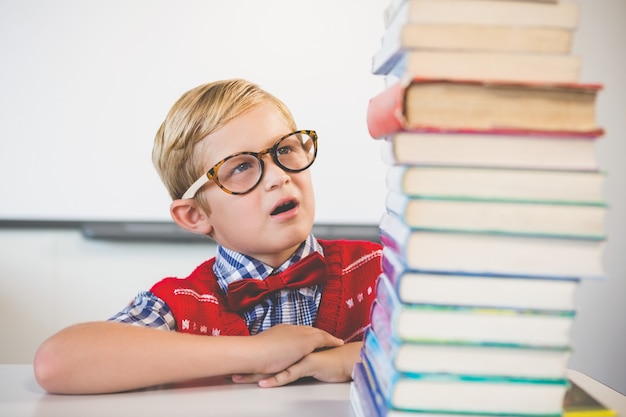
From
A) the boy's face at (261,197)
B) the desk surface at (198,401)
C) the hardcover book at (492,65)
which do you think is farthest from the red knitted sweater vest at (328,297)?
the hardcover book at (492,65)

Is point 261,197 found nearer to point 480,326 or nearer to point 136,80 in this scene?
point 480,326

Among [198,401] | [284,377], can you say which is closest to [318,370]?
[284,377]

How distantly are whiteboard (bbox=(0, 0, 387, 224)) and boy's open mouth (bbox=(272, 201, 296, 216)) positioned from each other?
124 centimetres

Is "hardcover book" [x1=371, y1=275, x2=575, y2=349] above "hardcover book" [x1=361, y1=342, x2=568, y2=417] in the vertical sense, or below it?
above

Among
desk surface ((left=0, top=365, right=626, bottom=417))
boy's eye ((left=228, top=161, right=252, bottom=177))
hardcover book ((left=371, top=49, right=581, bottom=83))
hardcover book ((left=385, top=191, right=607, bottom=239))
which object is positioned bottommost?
desk surface ((left=0, top=365, right=626, bottom=417))

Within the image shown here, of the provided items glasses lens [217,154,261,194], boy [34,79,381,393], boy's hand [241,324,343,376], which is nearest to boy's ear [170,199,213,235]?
boy [34,79,381,393]

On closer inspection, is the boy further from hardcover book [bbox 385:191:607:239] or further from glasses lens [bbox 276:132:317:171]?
hardcover book [bbox 385:191:607:239]

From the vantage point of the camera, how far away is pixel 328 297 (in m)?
1.29

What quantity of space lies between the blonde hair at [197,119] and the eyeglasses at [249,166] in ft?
0.22

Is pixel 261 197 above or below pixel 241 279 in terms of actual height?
above

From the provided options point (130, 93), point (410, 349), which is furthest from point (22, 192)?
point (410, 349)

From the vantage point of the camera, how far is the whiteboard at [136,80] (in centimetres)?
232

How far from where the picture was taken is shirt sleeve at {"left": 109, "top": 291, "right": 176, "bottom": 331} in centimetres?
110

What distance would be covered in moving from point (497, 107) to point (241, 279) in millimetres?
779
